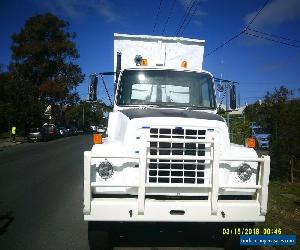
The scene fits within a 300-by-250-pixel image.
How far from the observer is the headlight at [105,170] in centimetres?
486

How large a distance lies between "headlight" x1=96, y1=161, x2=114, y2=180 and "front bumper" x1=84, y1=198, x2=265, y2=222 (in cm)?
33

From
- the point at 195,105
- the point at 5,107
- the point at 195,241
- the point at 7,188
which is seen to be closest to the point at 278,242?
the point at 195,241

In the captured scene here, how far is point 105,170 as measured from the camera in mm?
4867

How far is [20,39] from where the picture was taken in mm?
51625

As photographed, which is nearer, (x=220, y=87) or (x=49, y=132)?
(x=220, y=87)

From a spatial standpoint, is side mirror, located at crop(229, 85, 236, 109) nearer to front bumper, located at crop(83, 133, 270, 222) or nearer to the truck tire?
front bumper, located at crop(83, 133, 270, 222)

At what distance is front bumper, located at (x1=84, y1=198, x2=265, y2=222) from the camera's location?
4.59 meters

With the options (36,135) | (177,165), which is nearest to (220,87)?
(177,165)

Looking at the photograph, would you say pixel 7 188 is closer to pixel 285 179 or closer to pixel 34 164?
pixel 34 164

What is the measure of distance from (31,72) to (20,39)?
5.06 m

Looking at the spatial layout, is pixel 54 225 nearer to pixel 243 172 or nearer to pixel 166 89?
pixel 166 89

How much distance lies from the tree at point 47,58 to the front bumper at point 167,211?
4590cm

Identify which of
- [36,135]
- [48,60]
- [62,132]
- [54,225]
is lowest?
[62,132]

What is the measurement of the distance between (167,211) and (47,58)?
50.7 m
